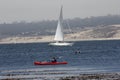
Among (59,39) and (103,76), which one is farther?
(59,39)

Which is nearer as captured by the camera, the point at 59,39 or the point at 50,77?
the point at 50,77

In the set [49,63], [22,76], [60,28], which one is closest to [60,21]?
[60,28]

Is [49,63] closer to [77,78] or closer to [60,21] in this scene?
[77,78]

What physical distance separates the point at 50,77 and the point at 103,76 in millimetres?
6477

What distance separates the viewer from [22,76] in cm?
7500

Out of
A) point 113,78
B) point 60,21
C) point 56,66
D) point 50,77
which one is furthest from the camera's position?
point 60,21

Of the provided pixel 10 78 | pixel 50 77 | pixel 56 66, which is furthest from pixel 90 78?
pixel 56 66

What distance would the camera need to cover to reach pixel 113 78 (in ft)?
220

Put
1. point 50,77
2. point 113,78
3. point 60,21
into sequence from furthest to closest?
point 60,21
point 50,77
point 113,78

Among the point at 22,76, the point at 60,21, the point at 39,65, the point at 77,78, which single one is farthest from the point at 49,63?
the point at 60,21

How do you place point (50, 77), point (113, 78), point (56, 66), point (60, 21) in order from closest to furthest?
point (113, 78) → point (50, 77) → point (56, 66) → point (60, 21)

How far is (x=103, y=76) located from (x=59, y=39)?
344 feet

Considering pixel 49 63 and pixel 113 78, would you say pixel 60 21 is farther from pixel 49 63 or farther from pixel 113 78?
pixel 113 78

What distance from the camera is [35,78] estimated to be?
71.1 metres
